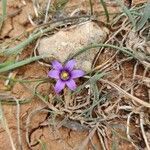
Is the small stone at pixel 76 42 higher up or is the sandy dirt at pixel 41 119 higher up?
the small stone at pixel 76 42

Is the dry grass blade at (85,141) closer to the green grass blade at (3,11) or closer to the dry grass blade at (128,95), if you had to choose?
the dry grass blade at (128,95)

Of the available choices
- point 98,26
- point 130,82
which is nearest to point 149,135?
point 130,82

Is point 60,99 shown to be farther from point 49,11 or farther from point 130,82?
point 49,11

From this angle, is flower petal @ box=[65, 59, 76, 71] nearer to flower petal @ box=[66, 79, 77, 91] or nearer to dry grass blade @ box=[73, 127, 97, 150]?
flower petal @ box=[66, 79, 77, 91]

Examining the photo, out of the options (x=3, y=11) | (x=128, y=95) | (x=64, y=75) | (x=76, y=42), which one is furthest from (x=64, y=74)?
(x=3, y=11)

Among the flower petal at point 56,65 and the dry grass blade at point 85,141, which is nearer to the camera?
the dry grass blade at point 85,141

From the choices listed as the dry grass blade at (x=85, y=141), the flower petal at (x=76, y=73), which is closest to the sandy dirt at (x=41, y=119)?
the dry grass blade at (x=85, y=141)

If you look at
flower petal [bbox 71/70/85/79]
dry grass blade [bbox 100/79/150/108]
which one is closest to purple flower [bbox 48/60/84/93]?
flower petal [bbox 71/70/85/79]
